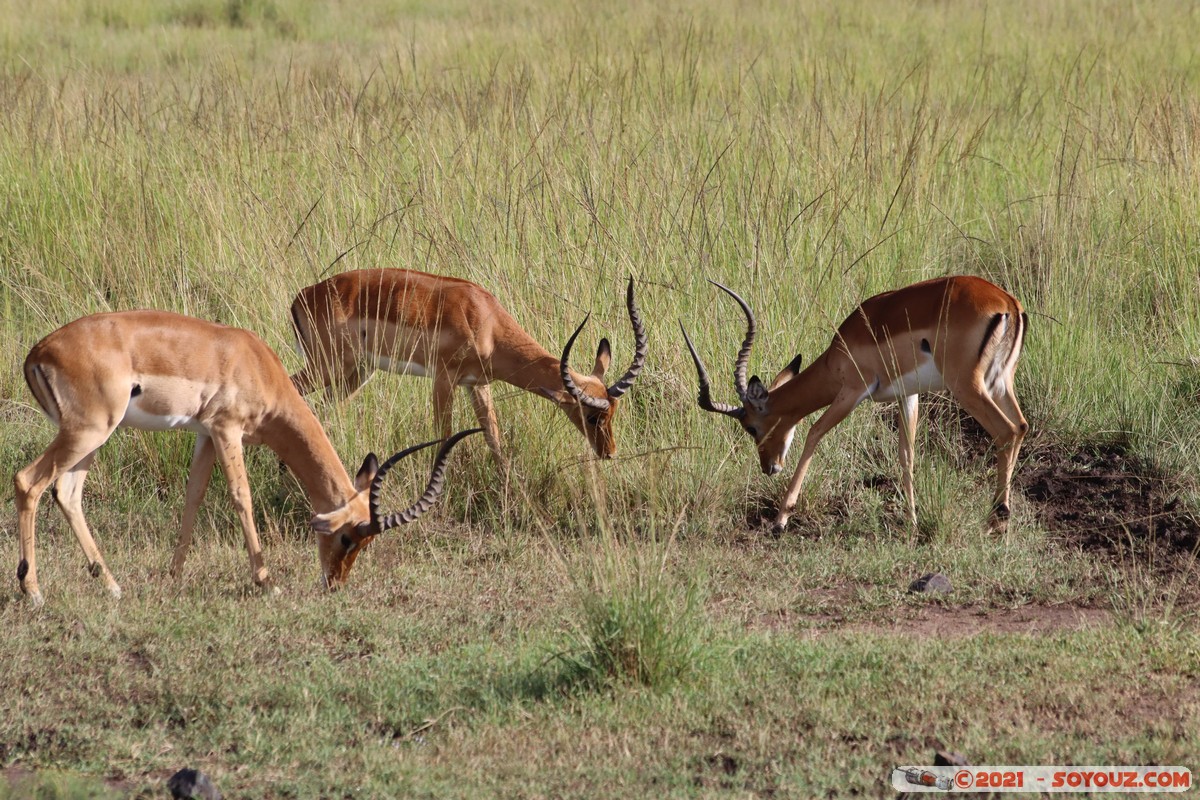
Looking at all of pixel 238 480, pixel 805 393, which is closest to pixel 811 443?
pixel 805 393

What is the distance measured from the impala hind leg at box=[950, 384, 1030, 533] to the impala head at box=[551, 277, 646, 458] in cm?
136

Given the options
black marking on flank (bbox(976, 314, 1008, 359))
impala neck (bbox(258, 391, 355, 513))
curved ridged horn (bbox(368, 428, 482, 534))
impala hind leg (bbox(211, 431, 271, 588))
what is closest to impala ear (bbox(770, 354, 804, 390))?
black marking on flank (bbox(976, 314, 1008, 359))

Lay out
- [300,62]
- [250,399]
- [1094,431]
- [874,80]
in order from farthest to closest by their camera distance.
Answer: [300,62], [874,80], [1094,431], [250,399]

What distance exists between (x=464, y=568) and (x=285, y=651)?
41.4 inches

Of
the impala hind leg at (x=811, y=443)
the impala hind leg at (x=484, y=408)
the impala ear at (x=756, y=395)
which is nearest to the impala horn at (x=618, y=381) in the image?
the impala hind leg at (x=484, y=408)

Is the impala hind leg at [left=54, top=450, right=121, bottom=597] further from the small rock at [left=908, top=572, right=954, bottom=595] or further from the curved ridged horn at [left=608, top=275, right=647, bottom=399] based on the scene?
the small rock at [left=908, top=572, right=954, bottom=595]

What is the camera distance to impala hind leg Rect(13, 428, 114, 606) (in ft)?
15.7

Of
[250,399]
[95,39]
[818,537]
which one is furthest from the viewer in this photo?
[95,39]

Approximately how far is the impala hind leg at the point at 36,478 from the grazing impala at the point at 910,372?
2298mm

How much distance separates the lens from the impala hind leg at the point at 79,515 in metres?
5.03

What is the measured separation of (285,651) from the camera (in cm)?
448

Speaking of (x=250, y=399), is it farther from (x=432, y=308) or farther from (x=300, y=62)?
(x=300, y=62)

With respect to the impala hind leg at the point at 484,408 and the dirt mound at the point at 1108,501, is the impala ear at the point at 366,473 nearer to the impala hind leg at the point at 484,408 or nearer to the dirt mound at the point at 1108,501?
the impala hind leg at the point at 484,408

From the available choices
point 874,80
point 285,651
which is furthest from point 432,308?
point 874,80
